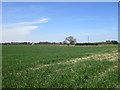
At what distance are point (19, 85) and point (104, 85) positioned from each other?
15.2ft

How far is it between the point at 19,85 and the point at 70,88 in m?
2.86

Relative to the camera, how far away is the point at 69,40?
194250 millimetres

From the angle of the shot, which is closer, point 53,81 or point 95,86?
point 95,86

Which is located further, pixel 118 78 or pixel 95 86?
pixel 118 78

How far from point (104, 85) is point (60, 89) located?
94.5 inches

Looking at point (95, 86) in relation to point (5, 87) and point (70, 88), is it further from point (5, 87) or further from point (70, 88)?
point (5, 87)

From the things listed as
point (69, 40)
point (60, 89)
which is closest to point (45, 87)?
point (60, 89)

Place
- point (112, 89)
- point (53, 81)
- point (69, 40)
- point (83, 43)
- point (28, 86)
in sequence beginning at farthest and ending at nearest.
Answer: point (69, 40) < point (83, 43) < point (53, 81) < point (28, 86) < point (112, 89)

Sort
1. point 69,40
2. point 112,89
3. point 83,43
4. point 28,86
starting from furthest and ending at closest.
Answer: point 69,40 < point 83,43 < point 28,86 < point 112,89

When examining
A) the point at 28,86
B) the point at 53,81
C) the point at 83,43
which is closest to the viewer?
the point at 28,86

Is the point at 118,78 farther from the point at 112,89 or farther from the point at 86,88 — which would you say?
the point at 86,88

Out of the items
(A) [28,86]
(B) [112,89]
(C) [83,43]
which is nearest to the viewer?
(B) [112,89]

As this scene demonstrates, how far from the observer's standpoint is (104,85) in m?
8.50

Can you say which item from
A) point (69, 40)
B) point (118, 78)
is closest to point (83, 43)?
point (69, 40)
